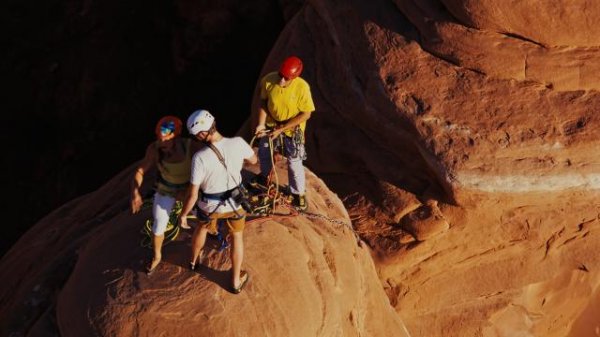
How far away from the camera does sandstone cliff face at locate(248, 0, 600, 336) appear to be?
7.53 metres

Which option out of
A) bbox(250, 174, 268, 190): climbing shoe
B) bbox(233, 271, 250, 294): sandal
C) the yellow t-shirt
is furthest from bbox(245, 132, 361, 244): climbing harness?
bbox(233, 271, 250, 294): sandal

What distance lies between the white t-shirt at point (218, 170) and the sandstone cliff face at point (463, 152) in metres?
3.14

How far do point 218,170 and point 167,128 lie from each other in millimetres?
519

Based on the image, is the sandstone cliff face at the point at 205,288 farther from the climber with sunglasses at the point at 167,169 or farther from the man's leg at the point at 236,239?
the climber with sunglasses at the point at 167,169

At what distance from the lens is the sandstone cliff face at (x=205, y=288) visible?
17.6 ft

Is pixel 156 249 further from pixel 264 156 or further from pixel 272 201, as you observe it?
pixel 264 156

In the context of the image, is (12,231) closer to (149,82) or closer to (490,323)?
(149,82)

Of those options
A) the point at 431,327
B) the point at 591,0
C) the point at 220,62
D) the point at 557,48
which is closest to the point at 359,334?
the point at 431,327

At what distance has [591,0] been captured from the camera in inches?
302

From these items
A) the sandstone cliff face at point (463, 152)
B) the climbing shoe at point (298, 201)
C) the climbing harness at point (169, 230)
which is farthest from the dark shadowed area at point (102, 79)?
the climbing harness at point (169, 230)

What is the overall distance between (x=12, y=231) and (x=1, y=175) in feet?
4.43

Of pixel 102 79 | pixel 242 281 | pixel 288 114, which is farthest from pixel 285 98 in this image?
Result: pixel 102 79

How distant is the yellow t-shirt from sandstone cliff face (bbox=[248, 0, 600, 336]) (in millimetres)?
1996

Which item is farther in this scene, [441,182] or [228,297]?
[441,182]
